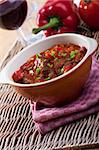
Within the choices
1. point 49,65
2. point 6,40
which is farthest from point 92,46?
point 6,40

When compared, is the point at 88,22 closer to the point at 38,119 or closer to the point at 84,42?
the point at 84,42

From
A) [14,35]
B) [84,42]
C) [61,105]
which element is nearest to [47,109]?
[61,105]

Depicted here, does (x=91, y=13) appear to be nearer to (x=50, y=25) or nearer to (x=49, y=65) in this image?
(x=50, y=25)

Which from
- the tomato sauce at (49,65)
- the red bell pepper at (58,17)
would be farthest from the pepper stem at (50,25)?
the tomato sauce at (49,65)

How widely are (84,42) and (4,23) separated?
346 mm

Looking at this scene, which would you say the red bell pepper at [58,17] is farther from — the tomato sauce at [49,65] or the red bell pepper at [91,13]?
the tomato sauce at [49,65]

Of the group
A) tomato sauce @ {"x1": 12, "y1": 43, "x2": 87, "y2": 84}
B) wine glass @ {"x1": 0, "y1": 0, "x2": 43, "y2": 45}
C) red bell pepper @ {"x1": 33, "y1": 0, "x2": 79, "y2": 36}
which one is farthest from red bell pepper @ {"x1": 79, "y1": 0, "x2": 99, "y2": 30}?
tomato sauce @ {"x1": 12, "y1": 43, "x2": 87, "y2": 84}

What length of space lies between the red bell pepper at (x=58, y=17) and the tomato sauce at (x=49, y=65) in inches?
12.2

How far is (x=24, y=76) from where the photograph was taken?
0.84m

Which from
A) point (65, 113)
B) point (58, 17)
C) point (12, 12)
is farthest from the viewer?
point (58, 17)

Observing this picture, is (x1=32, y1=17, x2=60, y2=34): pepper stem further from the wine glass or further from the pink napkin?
the pink napkin

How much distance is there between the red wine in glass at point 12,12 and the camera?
1.10 m

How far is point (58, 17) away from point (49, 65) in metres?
0.45

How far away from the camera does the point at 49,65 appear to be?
0.84 m
